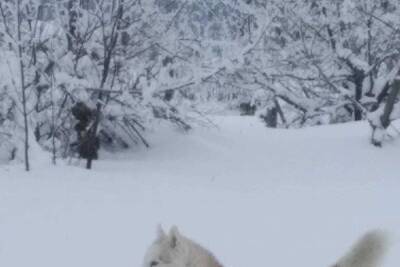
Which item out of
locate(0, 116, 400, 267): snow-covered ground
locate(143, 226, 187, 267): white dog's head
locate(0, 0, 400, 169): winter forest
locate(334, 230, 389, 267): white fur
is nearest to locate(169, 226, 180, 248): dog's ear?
locate(143, 226, 187, 267): white dog's head

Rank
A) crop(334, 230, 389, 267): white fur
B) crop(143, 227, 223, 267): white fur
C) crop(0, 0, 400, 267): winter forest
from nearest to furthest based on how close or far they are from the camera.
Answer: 1. crop(334, 230, 389, 267): white fur
2. crop(143, 227, 223, 267): white fur
3. crop(0, 0, 400, 267): winter forest

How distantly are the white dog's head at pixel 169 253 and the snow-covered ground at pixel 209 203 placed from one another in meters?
1.32

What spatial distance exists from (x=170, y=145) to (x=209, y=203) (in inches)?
136

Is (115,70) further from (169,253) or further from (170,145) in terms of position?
(169,253)

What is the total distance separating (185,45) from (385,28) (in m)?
4.69

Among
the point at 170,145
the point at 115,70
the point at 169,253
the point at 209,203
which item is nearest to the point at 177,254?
the point at 169,253

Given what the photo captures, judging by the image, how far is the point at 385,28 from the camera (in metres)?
14.1

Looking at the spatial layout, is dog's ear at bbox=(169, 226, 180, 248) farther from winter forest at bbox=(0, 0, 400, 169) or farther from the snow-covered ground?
winter forest at bbox=(0, 0, 400, 169)

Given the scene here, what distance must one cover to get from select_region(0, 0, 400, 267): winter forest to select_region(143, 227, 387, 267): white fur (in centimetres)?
210

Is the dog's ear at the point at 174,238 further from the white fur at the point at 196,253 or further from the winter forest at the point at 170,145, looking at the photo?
the winter forest at the point at 170,145

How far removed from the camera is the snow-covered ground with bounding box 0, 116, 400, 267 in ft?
20.4

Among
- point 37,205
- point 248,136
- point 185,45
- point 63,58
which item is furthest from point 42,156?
point 248,136

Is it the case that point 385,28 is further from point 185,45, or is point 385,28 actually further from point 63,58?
point 63,58

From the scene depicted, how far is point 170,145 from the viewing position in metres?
11.0
